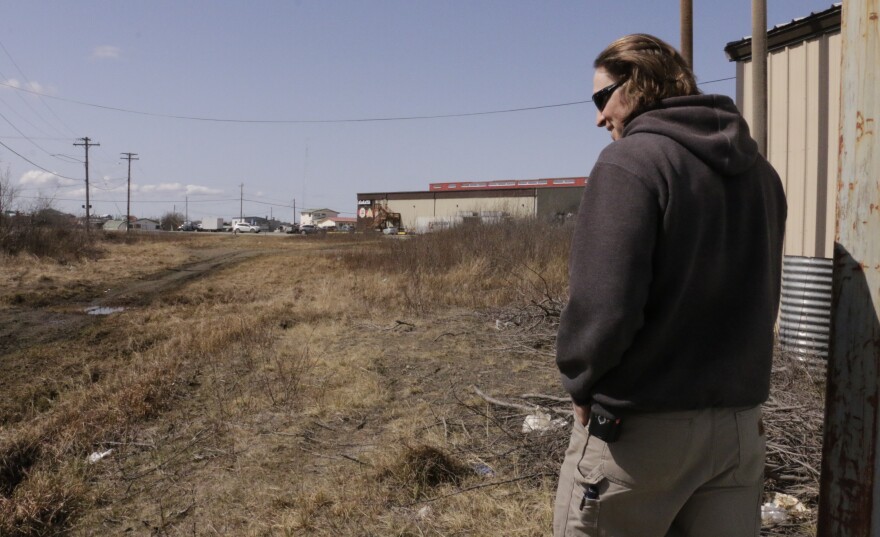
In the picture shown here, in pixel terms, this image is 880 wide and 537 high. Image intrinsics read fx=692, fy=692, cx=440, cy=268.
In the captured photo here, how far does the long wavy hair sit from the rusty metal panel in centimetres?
50

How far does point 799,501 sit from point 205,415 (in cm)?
421

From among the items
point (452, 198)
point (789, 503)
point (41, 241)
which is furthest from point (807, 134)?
point (452, 198)

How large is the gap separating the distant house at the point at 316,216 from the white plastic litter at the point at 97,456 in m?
111

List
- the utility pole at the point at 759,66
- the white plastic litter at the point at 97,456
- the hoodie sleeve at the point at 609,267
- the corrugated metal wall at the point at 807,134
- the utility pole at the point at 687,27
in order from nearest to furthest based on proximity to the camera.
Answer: the hoodie sleeve at the point at 609,267 < the white plastic litter at the point at 97,456 < the corrugated metal wall at the point at 807,134 < the utility pole at the point at 759,66 < the utility pole at the point at 687,27

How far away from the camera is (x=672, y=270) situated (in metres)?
1.52

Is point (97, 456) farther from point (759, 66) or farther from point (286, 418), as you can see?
point (759, 66)

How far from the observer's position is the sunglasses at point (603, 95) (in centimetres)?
171

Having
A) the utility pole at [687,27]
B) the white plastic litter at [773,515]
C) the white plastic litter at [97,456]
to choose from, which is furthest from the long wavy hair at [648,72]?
the utility pole at [687,27]

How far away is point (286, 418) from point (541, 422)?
2.00 meters

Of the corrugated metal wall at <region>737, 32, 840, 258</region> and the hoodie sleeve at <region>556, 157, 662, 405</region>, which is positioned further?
the corrugated metal wall at <region>737, 32, 840, 258</region>

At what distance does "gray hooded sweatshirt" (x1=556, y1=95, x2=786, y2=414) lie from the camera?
4.86 ft

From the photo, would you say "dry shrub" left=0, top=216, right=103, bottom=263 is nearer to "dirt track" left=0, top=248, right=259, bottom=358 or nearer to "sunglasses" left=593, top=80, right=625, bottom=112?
"dirt track" left=0, top=248, right=259, bottom=358

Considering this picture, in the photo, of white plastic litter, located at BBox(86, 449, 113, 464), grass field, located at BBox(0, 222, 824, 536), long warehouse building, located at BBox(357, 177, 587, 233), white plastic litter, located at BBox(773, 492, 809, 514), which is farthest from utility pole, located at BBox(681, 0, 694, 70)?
long warehouse building, located at BBox(357, 177, 587, 233)

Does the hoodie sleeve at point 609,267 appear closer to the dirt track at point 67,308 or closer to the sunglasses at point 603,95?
the sunglasses at point 603,95
